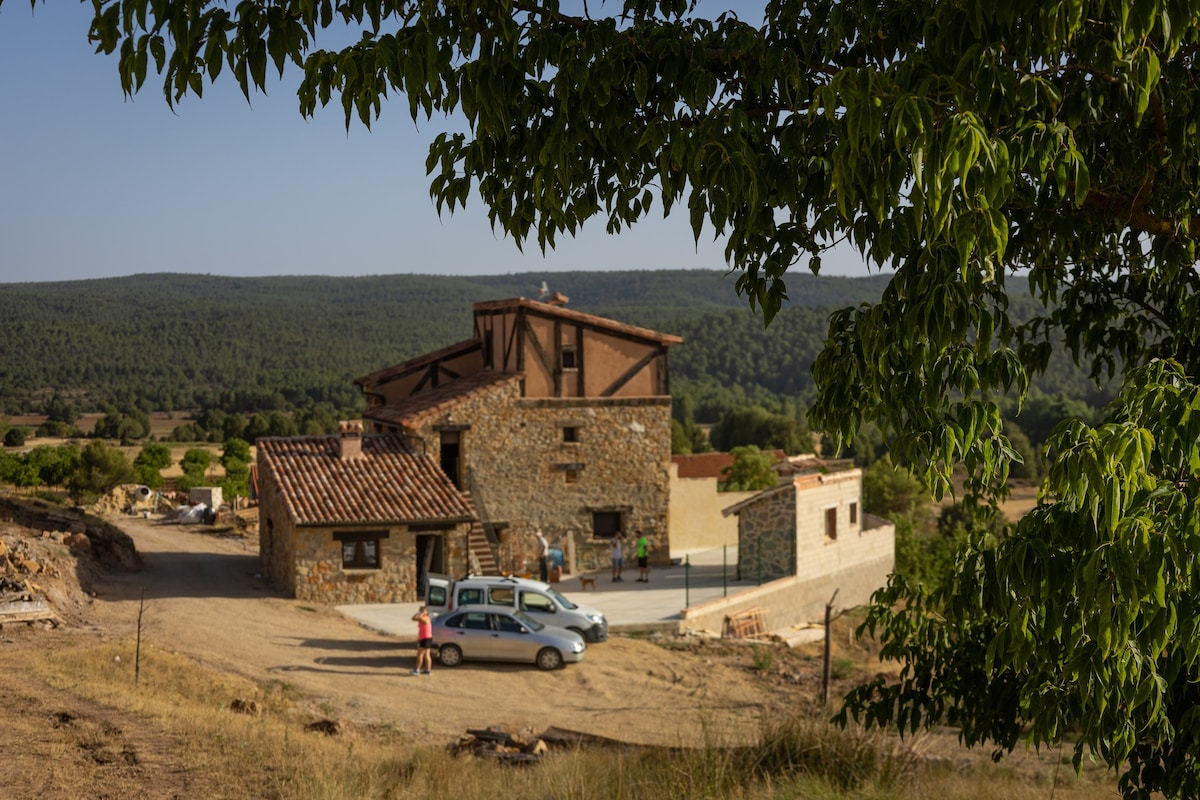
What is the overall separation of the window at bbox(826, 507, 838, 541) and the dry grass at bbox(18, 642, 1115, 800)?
1426cm

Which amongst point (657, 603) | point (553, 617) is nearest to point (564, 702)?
point (553, 617)

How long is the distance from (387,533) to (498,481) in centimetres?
370

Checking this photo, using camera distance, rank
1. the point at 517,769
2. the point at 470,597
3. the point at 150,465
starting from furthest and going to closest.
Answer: the point at 150,465 < the point at 470,597 < the point at 517,769

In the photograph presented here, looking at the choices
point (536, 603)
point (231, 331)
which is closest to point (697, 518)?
point (536, 603)

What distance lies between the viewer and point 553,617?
67.3 feet

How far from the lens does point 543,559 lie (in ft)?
84.5

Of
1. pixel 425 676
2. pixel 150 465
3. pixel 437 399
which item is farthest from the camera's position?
pixel 150 465

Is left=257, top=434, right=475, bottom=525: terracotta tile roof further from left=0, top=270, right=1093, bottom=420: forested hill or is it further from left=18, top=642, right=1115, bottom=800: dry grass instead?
left=0, top=270, right=1093, bottom=420: forested hill

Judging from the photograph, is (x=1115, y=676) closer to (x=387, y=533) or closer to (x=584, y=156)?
(x=584, y=156)

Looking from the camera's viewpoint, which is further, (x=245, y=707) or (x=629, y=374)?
(x=629, y=374)

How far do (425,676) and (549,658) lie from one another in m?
2.14

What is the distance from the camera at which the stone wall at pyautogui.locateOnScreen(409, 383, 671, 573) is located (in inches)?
1014

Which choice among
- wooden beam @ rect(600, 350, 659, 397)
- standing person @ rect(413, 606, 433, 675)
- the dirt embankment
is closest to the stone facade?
the dirt embankment

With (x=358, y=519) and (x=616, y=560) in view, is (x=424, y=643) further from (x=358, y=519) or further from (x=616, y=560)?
(x=616, y=560)
